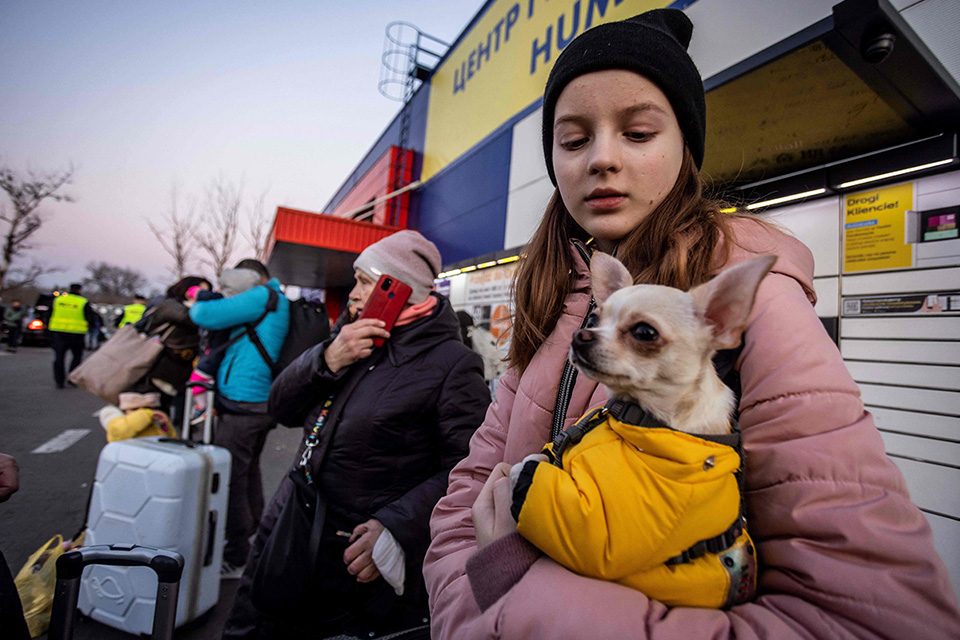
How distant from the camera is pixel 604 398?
1.12 meters

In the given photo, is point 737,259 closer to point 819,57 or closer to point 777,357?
point 777,357

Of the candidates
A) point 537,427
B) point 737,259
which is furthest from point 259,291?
point 737,259

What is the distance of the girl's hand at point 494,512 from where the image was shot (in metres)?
0.93

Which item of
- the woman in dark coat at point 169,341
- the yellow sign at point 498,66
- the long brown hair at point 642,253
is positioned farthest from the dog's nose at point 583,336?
the yellow sign at point 498,66

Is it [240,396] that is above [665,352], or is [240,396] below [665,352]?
below

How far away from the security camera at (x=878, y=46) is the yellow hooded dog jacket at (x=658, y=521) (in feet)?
9.00

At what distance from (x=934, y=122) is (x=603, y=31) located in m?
3.41

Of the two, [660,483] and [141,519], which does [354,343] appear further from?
[141,519]

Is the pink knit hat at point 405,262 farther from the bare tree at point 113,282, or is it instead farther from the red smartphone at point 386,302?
the bare tree at point 113,282

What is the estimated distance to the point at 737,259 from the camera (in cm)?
105

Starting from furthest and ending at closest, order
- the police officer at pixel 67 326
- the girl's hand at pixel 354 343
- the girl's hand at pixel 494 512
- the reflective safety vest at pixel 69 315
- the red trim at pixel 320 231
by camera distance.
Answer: the reflective safety vest at pixel 69 315, the police officer at pixel 67 326, the red trim at pixel 320 231, the girl's hand at pixel 354 343, the girl's hand at pixel 494 512

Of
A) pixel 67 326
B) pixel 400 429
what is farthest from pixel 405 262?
pixel 67 326

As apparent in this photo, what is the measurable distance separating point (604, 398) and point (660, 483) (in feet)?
1.10

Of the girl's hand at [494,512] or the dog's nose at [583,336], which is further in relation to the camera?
the dog's nose at [583,336]
